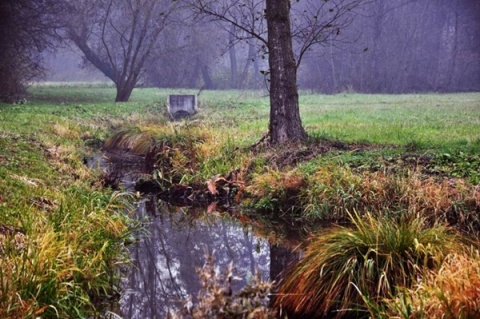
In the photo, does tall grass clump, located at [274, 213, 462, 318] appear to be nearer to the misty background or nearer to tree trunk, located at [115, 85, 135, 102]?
the misty background

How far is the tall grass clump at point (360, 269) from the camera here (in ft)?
15.0

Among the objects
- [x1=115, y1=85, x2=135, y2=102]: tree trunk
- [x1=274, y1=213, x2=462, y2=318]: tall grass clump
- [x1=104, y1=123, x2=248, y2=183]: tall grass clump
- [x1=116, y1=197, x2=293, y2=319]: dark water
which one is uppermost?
[x1=115, y1=85, x2=135, y2=102]: tree trunk

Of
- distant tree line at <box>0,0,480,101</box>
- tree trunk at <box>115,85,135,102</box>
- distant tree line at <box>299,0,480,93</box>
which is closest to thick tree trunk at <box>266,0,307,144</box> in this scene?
distant tree line at <box>0,0,480,101</box>

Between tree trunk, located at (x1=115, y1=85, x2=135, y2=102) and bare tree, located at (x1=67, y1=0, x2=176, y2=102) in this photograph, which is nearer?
bare tree, located at (x1=67, y1=0, x2=176, y2=102)

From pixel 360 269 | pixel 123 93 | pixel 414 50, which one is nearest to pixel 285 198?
pixel 360 269

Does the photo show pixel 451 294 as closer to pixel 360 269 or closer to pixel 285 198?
pixel 360 269

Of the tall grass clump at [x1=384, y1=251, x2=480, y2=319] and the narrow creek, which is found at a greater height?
the tall grass clump at [x1=384, y1=251, x2=480, y2=319]

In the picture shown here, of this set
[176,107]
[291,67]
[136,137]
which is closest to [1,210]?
[291,67]

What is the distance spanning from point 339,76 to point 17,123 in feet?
75.0

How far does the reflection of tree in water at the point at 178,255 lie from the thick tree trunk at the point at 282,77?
2685mm

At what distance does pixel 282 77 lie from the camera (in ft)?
34.1

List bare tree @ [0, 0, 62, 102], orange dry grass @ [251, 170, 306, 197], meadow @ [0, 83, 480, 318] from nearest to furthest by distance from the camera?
1. meadow @ [0, 83, 480, 318]
2. orange dry grass @ [251, 170, 306, 197]
3. bare tree @ [0, 0, 62, 102]

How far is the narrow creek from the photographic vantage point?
5285mm

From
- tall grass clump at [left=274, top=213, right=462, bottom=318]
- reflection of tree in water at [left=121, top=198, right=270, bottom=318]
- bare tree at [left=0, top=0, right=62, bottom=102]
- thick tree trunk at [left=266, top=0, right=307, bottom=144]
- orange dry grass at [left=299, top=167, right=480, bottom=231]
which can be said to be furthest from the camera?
bare tree at [left=0, top=0, right=62, bottom=102]
